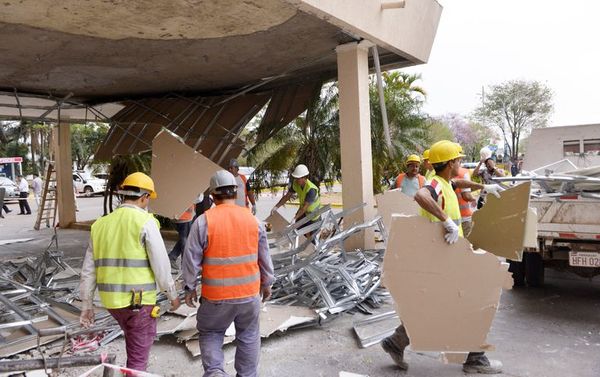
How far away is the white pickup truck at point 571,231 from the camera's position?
15.4 ft

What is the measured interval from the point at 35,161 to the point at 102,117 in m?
36.3

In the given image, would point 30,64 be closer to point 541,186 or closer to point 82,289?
point 82,289

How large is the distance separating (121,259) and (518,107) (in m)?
36.0

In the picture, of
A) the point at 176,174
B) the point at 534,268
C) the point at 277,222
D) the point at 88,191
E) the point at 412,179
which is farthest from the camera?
the point at 88,191

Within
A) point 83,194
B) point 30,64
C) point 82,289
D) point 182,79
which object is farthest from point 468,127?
point 82,289

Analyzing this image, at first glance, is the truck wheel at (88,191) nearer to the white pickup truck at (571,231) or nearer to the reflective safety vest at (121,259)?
the reflective safety vest at (121,259)

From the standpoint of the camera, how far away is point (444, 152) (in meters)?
3.54

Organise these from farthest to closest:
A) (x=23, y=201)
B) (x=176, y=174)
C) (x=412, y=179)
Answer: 1. (x=23, y=201)
2. (x=176, y=174)
3. (x=412, y=179)

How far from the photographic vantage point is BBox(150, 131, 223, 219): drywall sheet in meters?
7.24

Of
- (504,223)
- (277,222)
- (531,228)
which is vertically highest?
(504,223)

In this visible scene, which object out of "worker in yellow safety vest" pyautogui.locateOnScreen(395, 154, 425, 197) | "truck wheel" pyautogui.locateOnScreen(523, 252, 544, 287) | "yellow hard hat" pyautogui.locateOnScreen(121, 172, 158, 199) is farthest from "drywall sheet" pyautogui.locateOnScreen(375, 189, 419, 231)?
"yellow hard hat" pyautogui.locateOnScreen(121, 172, 158, 199)

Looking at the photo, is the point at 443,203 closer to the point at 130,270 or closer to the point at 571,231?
the point at 571,231

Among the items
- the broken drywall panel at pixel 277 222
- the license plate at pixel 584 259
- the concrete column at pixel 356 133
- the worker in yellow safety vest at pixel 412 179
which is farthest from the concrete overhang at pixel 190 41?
the license plate at pixel 584 259

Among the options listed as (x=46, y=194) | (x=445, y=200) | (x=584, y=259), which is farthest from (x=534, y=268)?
(x=46, y=194)
